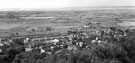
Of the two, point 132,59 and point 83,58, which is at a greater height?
point 83,58

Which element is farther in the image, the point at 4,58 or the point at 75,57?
the point at 4,58

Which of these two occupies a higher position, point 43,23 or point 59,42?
point 59,42

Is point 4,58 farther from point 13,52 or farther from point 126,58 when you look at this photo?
point 126,58

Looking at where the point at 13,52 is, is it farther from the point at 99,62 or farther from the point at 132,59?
the point at 132,59

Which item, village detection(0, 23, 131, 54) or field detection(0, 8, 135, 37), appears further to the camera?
field detection(0, 8, 135, 37)

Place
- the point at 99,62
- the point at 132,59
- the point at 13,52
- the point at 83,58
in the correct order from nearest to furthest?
1. the point at 99,62
2. the point at 83,58
3. the point at 132,59
4. the point at 13,52

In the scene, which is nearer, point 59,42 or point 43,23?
point 59,42

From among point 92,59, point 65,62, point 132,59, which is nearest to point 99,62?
point 92,59

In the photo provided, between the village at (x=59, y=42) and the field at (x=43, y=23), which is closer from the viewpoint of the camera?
the village at (x=59, y=42)

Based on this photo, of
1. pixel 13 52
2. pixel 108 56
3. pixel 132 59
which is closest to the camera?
pixel 108 56
